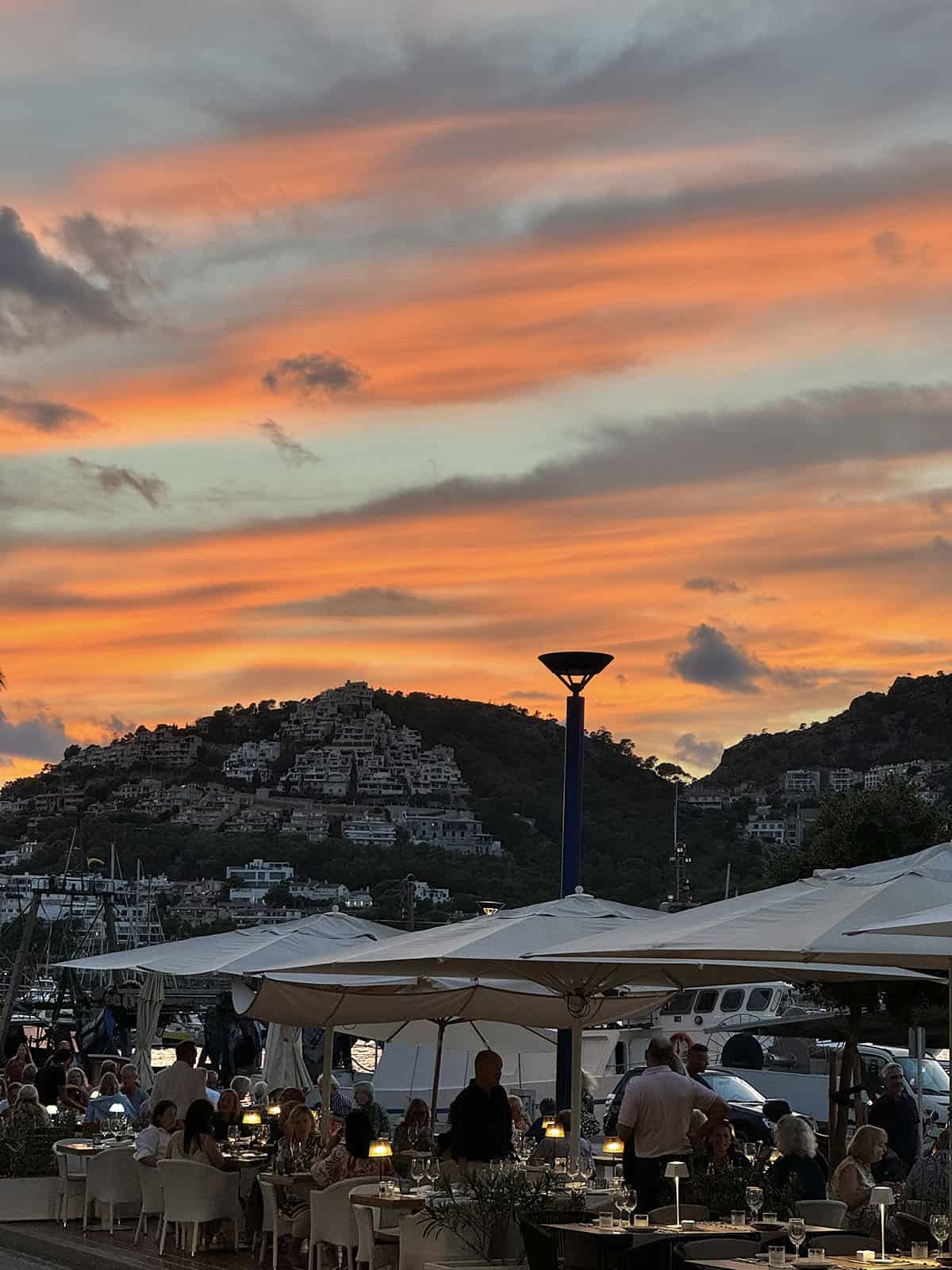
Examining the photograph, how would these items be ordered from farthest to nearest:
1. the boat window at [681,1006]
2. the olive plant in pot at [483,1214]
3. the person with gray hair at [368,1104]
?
the boat window at [681,1006], the person with gray hair at [368,1104], the olive plant in pot at [483,1214]

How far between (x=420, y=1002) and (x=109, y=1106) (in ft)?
11.7

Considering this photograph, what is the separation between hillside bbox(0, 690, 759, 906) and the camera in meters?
111

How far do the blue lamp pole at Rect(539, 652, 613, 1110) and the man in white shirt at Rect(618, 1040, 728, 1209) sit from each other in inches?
210

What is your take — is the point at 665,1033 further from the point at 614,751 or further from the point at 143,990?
the point at 614,751

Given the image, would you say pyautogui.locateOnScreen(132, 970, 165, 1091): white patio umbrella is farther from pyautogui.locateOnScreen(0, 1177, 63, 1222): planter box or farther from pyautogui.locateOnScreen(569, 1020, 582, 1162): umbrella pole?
pyautogui.locateOnScreen(569, 1020, 582, 1162): umbrella pole

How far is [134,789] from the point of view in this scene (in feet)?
540

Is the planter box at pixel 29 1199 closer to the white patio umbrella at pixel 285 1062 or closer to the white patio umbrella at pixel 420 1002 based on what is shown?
the white patio umbrella at pixel 420 1002

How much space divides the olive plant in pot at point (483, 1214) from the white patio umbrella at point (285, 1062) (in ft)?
45.1

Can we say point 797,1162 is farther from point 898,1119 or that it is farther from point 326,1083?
point 898,1119

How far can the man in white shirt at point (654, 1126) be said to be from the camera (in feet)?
42.4

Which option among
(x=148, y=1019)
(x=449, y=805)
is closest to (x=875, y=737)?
(x=449, y=805)

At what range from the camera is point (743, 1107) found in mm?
27781

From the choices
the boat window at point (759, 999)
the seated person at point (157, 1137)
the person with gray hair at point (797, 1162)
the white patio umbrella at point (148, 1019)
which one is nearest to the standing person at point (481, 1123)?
the person with gray hair at point (797, 1162)

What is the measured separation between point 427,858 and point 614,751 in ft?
53.3
